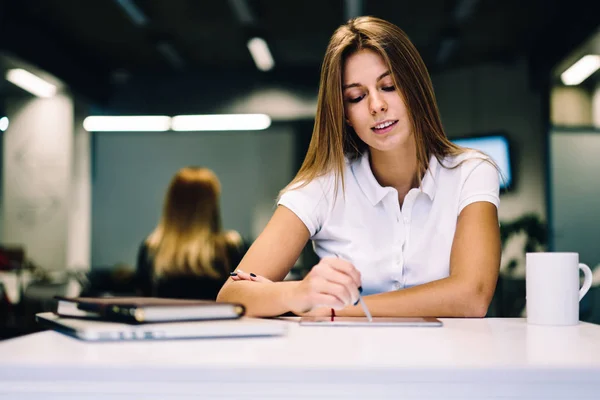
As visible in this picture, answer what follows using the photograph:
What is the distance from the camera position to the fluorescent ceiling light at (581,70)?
448cm

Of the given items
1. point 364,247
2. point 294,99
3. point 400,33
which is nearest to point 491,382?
point 364,247

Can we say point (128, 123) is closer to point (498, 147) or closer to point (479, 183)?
point (498, 147)

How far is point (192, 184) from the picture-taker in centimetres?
347

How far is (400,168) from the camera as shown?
164 centimetres

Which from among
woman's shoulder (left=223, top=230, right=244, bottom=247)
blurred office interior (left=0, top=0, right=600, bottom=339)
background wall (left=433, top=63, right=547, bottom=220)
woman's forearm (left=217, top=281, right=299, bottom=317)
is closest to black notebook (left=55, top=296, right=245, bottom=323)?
woman's forearm (left=217, top=281, right=299, bottom=317)

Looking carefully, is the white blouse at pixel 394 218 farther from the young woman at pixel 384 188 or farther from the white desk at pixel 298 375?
the white desk at pixel 298 375

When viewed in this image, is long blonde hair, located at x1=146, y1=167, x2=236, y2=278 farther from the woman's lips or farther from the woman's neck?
the woman's lips

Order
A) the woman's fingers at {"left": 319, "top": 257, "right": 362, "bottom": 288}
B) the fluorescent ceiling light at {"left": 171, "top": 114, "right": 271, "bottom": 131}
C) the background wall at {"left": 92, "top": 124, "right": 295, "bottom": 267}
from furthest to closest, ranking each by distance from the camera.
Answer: the fluorescent ceiling light at {"left": 171, "top": 114, "right": 271, "bottom": 131} < the background wall at {"left": 92, "top": 124, "right": 295, "bottom": 267} < the woman's fingers at {"left": 319, "top": 257, "right": 362, "bottom": 288}

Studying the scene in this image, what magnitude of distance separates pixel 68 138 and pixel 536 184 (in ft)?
11.8

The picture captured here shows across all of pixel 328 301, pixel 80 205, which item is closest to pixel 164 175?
pixel 80 205

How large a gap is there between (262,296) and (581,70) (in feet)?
13.6

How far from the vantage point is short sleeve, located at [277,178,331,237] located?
1.54 metres

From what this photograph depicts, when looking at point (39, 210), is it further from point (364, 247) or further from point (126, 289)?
point (364, 247)

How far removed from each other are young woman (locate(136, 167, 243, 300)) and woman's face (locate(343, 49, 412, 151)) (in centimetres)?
173
